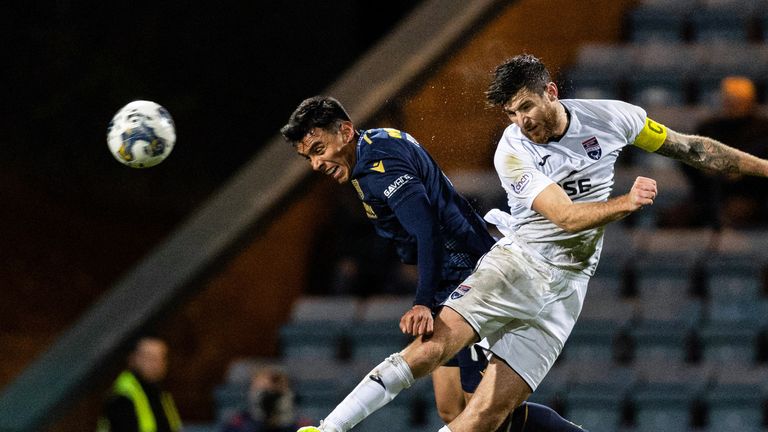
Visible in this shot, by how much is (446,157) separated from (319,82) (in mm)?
5327

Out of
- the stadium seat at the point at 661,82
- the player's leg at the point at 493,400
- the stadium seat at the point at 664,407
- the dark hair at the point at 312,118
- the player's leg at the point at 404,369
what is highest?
the stadium seat at the point at 661,82

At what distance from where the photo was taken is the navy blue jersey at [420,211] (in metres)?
4.39

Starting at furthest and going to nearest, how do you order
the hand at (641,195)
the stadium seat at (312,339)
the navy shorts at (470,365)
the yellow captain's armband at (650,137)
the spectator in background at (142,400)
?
the stadium seat at (312,339)
the spectator in background at (142,400)
the navy shorts at (470,365)
the yellow captain's armband at (650,137)
the hand at (641,195)

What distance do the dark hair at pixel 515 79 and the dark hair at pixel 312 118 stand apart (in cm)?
49

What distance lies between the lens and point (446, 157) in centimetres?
553

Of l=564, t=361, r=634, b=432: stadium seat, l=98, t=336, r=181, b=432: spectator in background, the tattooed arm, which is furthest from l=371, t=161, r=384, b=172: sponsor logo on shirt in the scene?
l=564, t=361, r=634, b=432: stadium seat

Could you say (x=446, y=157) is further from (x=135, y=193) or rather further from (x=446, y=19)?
(x=135, y=193)

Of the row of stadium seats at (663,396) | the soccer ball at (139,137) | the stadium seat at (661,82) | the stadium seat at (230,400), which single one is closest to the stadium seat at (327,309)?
the stadium seat at (230,400)

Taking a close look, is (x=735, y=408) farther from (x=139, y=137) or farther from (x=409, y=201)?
(x=139, y=137)

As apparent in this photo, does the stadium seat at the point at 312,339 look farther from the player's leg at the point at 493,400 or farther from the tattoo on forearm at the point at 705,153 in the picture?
the tattoo on forearm at the point at 705,153

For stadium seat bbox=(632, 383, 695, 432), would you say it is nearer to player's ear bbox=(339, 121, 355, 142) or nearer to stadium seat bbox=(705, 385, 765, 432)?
stadium seat bbox=(705, 385, 765, 432)

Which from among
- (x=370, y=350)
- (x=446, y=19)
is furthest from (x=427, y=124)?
(x=446, y=19)

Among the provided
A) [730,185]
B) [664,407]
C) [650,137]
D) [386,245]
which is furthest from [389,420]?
[650,137]

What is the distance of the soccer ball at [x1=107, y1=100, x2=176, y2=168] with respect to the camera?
486 centimetres
